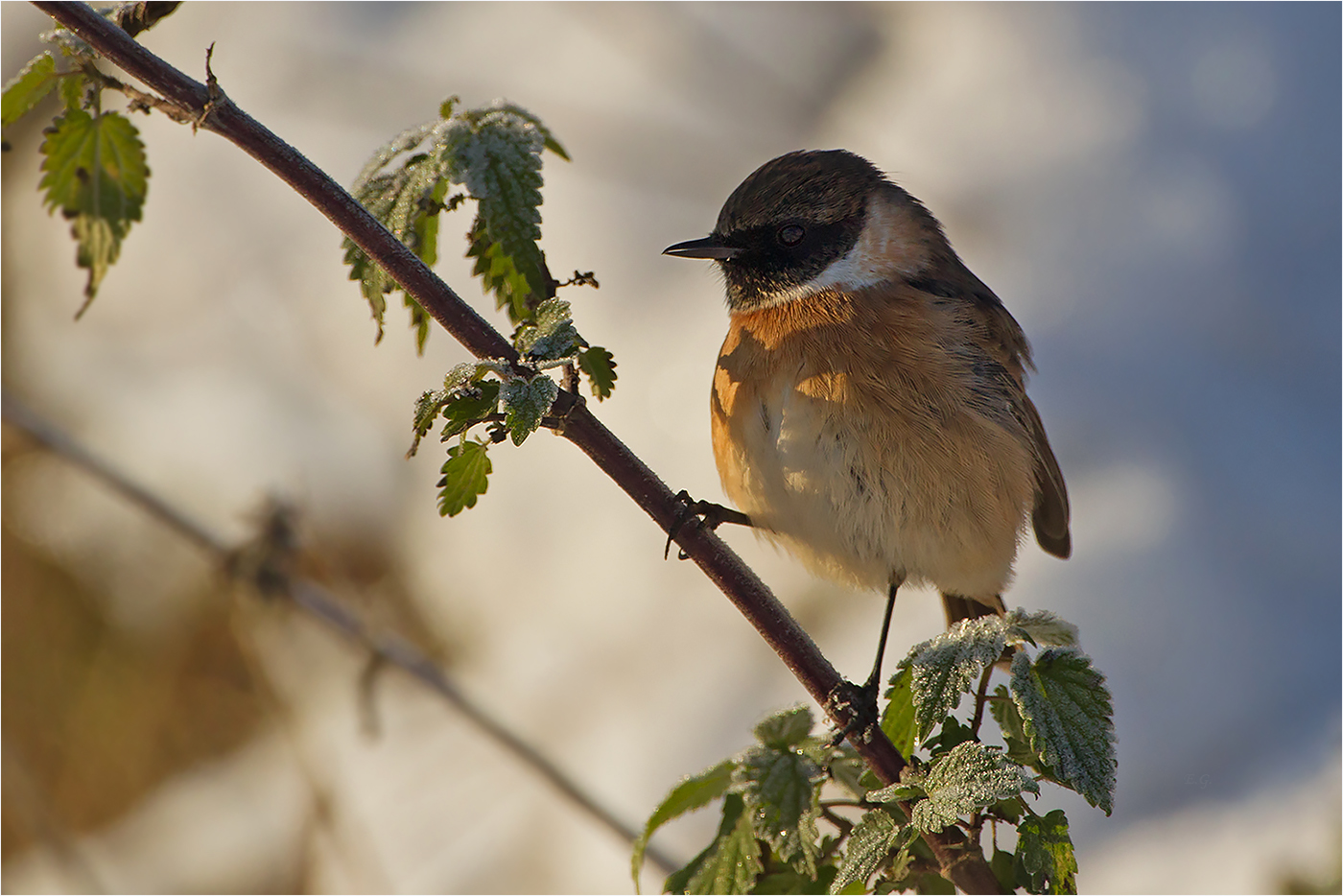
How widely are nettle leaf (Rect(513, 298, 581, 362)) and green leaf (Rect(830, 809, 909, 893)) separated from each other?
838 mm

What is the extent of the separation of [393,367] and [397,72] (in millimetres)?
1319

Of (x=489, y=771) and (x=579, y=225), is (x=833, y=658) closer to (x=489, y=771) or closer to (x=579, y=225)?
(x=489, y=771)

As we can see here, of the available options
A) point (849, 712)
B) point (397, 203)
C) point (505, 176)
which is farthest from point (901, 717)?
point (397, 203)

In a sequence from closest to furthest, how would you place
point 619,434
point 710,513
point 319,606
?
point 710,513 → point 319,606 → point 619,434

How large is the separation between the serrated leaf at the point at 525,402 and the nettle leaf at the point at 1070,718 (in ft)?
2.57

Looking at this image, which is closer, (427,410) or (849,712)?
(427,410)

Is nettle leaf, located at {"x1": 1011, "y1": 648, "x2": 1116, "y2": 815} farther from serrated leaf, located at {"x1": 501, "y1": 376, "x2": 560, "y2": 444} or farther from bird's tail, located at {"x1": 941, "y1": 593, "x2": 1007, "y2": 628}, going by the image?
bird's tail, located at {"x1": 941, "y1": 593, "x2": 1007, "y2": 628}

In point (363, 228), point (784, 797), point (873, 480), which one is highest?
point (873, 480)

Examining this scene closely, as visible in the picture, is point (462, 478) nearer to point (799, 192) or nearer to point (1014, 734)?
point (1014, 734)

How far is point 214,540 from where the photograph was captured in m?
3.08

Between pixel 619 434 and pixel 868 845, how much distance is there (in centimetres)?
280

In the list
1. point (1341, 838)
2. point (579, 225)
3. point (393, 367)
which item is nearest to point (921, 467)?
point (1341, 838)

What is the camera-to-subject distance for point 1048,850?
4.69 feet

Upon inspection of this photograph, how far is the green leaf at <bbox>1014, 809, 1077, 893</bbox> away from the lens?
56.1 inches
